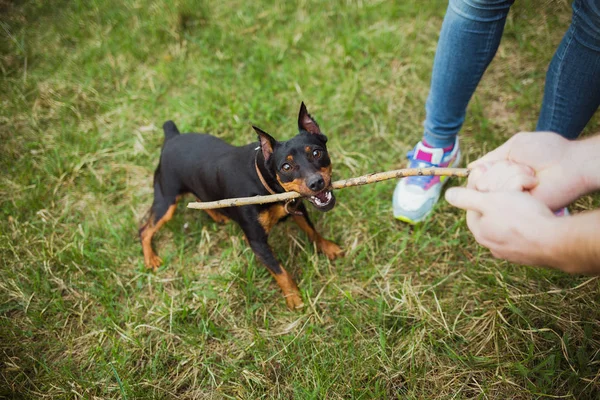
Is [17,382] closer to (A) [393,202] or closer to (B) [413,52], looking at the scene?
(A) [393,202]

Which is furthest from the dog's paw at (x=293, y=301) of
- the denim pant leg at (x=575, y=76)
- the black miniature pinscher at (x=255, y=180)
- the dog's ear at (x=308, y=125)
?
the denim pant leg at (x=575, y=76)

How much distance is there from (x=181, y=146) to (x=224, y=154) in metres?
0.46

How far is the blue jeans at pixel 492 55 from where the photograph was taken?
235 cm

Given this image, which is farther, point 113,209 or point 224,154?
point 113,209

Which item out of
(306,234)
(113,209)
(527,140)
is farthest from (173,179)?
(527,140)

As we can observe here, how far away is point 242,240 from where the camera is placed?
334cm

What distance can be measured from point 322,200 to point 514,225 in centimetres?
128

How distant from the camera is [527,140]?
70.9 inches

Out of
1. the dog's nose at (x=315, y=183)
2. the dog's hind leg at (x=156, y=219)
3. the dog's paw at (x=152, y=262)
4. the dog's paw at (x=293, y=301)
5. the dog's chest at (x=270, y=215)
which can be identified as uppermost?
the dog's nose at (x=315, y=183)

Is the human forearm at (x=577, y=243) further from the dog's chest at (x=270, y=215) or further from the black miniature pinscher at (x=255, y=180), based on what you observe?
the dog's chest at (x=270, y=215)

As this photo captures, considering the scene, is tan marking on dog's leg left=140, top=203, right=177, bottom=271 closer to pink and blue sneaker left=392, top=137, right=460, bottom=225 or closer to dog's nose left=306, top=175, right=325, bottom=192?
dog's nose left=306, top=175, right=325, bottom=192

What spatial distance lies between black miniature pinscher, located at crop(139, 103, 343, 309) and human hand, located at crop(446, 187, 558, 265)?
1044mm

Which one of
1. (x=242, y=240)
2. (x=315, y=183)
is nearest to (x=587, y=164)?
(x=315, y=183)

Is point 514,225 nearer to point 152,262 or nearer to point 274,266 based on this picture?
point 274,266
